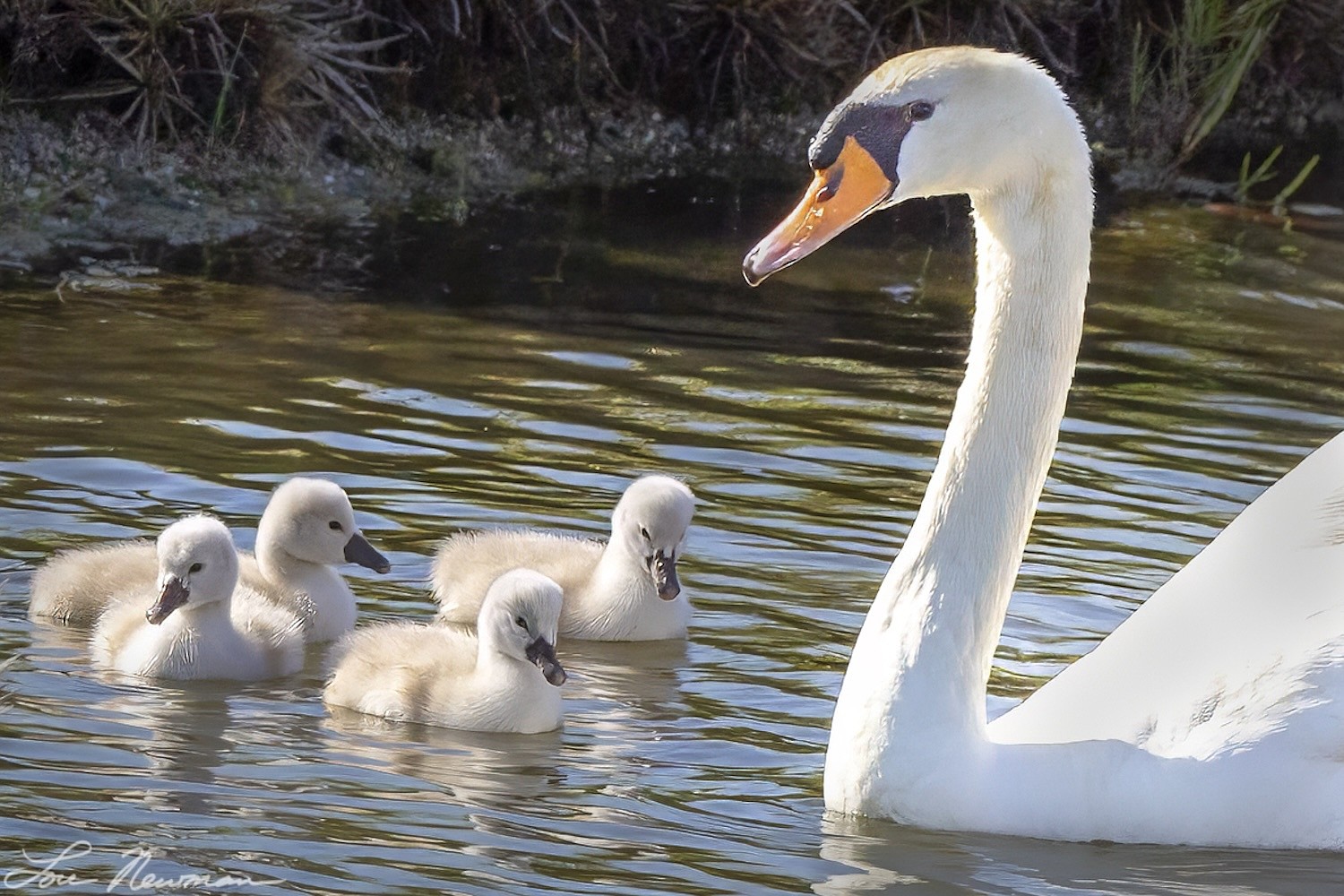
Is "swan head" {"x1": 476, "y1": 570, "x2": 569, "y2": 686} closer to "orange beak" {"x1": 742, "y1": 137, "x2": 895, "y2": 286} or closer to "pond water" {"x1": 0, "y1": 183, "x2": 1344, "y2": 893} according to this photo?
"pond water" {"x1": 0, "y1": 183, "x2": 1344, "y2": 893}

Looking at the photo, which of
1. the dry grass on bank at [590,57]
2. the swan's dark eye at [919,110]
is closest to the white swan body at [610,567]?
the swan's dark eye at [919,110]

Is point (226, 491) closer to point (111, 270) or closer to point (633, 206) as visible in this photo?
point (111, 270)

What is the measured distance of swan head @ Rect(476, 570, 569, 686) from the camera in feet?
17.4

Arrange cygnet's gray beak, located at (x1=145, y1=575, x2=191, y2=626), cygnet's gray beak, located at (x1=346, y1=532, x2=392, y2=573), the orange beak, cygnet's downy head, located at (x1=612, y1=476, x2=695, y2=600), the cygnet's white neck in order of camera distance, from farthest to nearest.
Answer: cygnet's gray beak, located at (x1=346, y1=532, x2=392, y2=573) < cygnet's downy head, located at (x1=612, y1=476, x2=695, y2=600) < cygnet's gray beak, located at (x1=145, y1=575, x2=191, y2=626) < the cygnet's white neck < the orange beak

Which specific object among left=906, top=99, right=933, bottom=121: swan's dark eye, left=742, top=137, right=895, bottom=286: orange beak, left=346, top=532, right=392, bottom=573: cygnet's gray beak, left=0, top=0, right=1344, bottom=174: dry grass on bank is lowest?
left=346, top=532, right=392, bottom=573: cygnet's gray beak

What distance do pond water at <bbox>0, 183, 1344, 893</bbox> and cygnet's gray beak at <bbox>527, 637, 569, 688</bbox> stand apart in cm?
18

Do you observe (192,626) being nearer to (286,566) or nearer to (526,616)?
(286,566)

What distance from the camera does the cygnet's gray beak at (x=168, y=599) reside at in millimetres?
5492

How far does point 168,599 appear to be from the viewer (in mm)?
5523

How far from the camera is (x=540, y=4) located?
517 inches

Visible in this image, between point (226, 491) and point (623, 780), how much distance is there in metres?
2.40

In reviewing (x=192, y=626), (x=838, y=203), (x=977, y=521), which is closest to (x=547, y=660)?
(x=192, y=626)

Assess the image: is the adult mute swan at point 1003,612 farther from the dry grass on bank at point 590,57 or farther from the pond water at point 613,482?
the dry grass on bank at point 590,57

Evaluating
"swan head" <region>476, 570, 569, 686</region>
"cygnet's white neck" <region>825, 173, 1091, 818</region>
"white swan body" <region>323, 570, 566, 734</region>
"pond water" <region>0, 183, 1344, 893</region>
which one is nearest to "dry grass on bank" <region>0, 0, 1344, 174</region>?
"pond water" <region>0, 183, 1344, 893</region>
